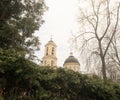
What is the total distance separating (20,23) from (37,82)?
37.9 feet

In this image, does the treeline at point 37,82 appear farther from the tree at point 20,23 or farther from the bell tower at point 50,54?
the bell tower at point 50,54

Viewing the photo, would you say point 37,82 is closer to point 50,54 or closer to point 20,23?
point 20,23

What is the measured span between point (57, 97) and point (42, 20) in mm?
13684

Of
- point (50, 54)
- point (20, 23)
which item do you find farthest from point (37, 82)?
point (50, 54)

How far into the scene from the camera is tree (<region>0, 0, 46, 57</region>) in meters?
15.4

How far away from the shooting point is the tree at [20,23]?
50.6 feet

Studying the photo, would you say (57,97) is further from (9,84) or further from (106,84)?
(106,84)

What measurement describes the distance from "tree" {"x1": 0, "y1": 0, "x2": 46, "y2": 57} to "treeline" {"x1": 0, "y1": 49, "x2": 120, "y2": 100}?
828cm

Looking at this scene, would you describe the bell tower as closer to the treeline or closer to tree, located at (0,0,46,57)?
tree, located at (0,0,46,57)

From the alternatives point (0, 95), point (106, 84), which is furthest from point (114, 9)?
point (0, 95)

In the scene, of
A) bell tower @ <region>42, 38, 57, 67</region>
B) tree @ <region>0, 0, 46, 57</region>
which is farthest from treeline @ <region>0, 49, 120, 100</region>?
bell tower @ <region>42, 38, 57, 67</region>

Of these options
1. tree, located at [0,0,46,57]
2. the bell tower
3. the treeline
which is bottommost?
the treeline

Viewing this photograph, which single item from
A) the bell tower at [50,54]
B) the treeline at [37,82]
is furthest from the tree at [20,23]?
the bell tower at [50,54]

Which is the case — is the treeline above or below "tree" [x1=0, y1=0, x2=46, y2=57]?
below
